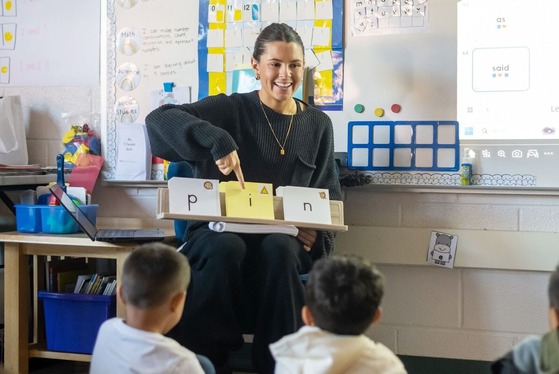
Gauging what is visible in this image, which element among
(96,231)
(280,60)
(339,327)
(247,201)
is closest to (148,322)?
(339,327)

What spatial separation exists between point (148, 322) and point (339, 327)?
17.7 inches

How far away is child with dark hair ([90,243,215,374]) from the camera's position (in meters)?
1.47

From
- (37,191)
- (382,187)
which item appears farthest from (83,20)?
(382,187)

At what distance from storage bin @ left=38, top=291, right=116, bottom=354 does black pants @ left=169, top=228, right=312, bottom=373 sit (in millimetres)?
460

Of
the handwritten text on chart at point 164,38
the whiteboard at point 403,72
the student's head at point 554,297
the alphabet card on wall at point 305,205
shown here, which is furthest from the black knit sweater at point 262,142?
the student's head at point 554,297

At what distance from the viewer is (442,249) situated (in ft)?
8.77

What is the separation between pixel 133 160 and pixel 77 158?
255 mm

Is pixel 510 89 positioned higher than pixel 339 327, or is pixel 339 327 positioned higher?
pixel 510 89

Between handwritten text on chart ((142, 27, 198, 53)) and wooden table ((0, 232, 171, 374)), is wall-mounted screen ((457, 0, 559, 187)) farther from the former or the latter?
wooden table ((0, 232, 171, 374))

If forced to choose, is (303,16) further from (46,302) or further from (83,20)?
(46,302)

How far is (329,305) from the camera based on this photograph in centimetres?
138

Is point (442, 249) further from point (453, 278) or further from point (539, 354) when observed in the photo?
point (539, 354)

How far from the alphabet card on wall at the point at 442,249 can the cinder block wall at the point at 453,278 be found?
0.03m

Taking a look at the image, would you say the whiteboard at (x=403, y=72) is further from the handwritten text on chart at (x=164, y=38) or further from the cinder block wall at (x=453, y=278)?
the handwritten text on chart at (x=164, y=38)
